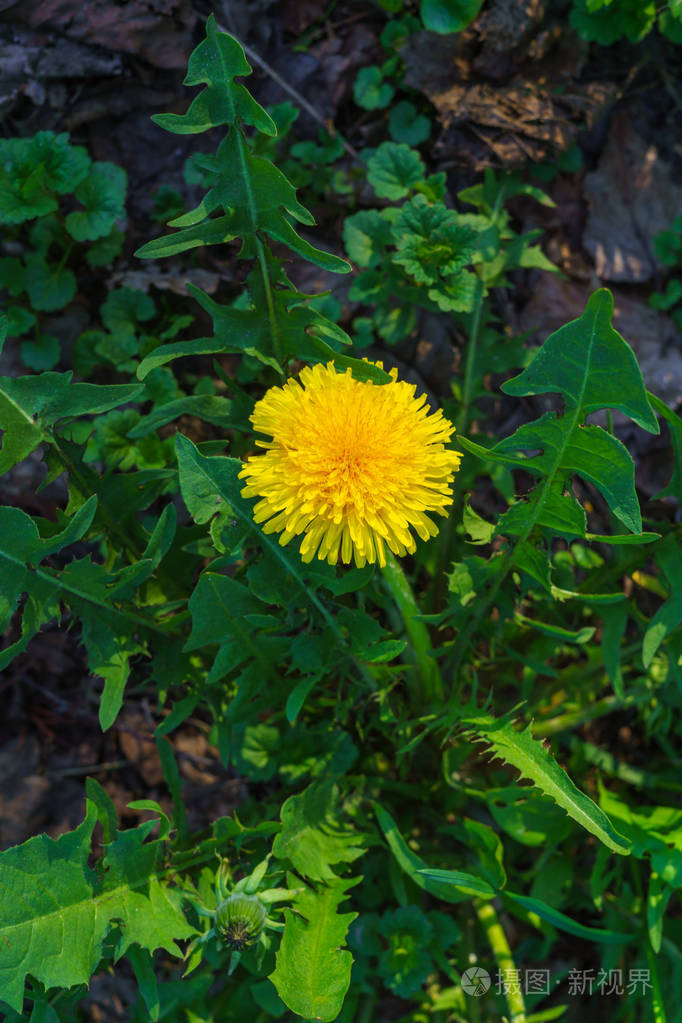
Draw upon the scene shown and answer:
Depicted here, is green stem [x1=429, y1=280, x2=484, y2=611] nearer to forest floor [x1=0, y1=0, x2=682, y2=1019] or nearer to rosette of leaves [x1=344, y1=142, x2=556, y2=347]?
rosette of leaves [x1=344, y1=142, x2=556, y2=347]

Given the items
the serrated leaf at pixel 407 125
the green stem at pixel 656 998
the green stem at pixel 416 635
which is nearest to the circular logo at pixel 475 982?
the green stem at pixel 656 998

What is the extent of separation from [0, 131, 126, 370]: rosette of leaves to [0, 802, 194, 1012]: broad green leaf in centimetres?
176

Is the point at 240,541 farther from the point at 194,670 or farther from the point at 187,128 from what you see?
the point at 187,128

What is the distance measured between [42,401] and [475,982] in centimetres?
229

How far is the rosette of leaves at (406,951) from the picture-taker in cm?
230

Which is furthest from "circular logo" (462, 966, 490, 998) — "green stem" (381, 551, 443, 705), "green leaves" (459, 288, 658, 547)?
"green leaves" (459, 288, 658, 547)

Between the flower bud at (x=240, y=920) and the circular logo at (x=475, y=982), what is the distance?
3.70ft

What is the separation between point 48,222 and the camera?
9.38 ft

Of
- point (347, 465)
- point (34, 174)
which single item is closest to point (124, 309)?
point (34, 174)

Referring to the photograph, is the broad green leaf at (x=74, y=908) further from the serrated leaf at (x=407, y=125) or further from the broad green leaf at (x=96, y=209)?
the serrated leaf at (x=407, y=125)

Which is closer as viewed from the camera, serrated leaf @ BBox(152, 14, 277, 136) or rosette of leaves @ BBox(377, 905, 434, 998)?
serrated leaf @ BBox(152, 14, 277, 136)

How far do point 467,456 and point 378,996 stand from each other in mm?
1962

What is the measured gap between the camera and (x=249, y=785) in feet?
10.1

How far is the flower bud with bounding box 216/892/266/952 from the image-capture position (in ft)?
5.53
